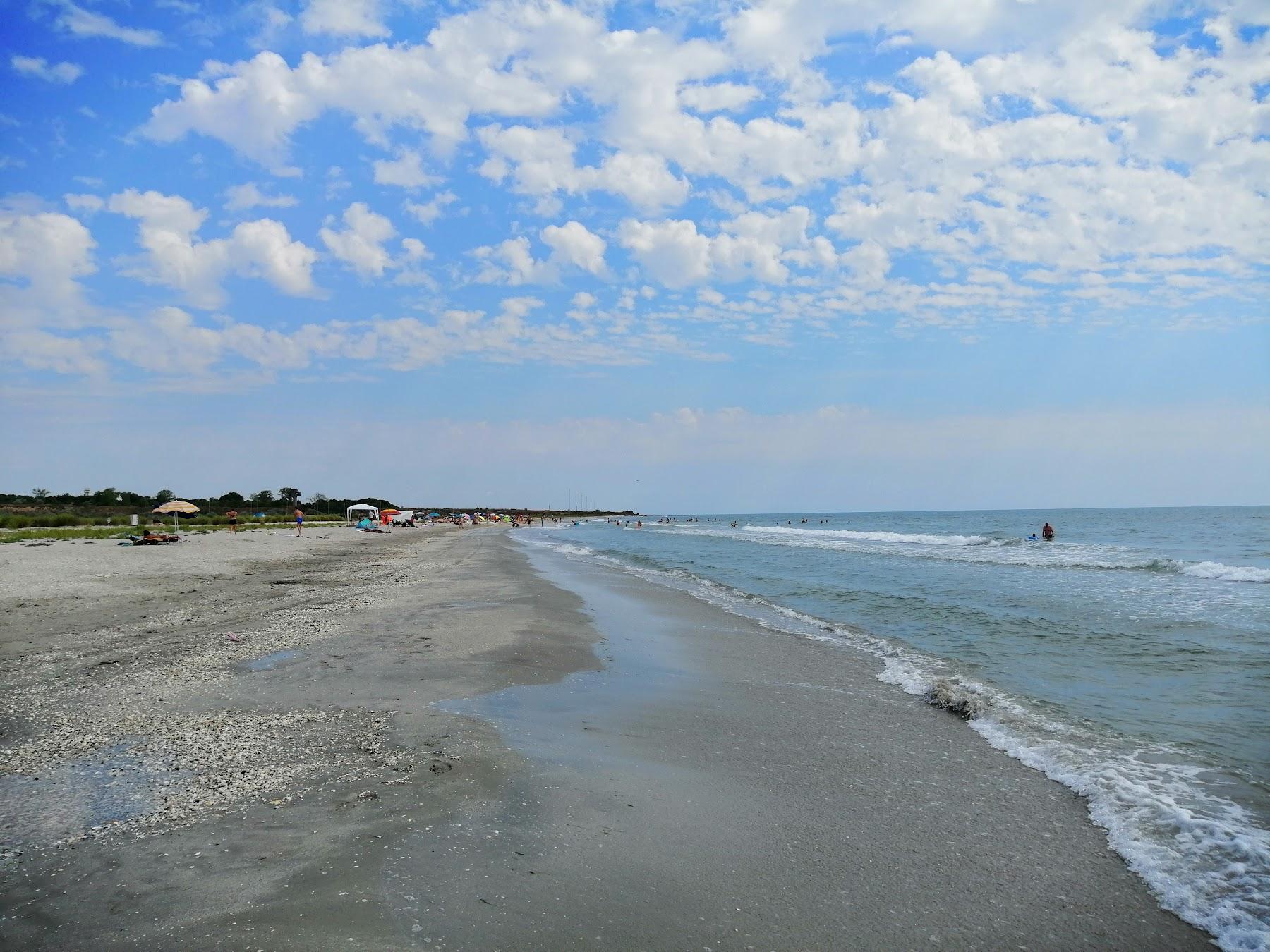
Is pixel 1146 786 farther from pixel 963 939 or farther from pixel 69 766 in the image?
pixel 69 766

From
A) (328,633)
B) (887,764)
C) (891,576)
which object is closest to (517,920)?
(887,764)

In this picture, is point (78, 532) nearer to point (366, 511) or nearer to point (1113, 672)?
point (1113, 672)

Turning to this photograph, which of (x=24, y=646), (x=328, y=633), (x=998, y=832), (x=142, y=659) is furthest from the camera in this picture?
(x=328, y=633)

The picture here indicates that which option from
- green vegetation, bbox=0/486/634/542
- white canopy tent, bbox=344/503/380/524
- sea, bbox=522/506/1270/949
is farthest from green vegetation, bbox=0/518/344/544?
white canopy tent, bbox=344/503/380/524

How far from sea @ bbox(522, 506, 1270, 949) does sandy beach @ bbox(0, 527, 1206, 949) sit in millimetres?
345

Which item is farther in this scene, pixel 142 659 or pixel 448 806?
pixel 142 659

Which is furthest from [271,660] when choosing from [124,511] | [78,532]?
[124,511]

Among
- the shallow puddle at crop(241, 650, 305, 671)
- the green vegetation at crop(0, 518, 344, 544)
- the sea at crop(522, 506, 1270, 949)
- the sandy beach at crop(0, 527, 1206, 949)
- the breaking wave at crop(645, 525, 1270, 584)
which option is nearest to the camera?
the sandy beach at crop(0, 527, 1206, 949)

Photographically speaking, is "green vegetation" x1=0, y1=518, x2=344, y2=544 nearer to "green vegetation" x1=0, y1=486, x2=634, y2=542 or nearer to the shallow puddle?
"green vegetation" x1=0, y1=486, x2=634, y2=542

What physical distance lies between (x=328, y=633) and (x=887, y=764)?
824 cm

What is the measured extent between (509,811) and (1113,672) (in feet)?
28.6

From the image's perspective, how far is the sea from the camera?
175 inches

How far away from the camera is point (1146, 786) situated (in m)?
5.39

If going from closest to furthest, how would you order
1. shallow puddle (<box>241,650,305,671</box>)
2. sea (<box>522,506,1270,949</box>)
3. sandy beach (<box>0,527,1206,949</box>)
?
sandy beach (<box>0,527,1206,949</box>) < sea (<box>522,506,1270,949</box>) < shallow puddle (<box>241,650,305,671</box>)
